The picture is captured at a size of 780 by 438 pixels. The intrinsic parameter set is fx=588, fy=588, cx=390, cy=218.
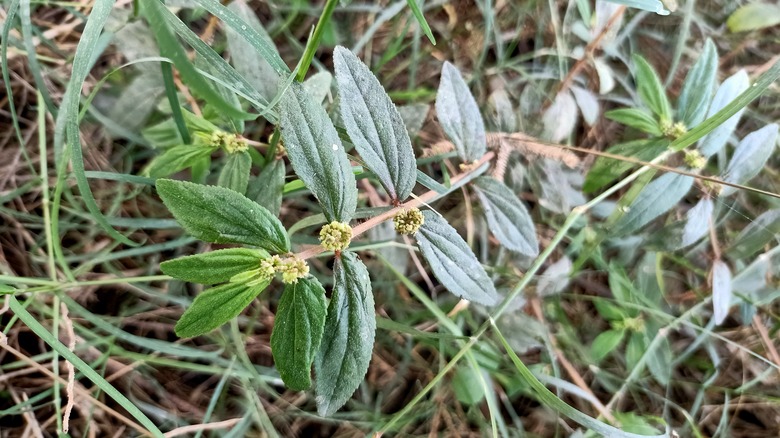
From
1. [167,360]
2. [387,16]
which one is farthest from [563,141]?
[167,360]

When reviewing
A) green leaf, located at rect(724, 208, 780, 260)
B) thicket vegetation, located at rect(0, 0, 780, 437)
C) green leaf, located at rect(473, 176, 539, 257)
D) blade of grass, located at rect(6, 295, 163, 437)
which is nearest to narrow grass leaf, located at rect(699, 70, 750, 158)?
thicket vegetation, located at rect(0, 0, 780, 437)

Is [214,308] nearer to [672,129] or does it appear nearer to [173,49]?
[173,49]

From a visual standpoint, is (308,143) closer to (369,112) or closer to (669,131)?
(369,112)

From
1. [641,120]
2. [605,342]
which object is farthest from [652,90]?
[605,342]

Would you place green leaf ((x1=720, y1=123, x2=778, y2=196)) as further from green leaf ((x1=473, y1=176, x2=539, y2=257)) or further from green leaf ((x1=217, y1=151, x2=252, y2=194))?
green leaf ((x1=217, y1=151, x2=252, y2=194))

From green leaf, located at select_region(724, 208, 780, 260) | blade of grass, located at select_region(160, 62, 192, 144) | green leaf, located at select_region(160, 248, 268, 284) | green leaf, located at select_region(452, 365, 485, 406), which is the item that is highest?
blade of grass, located at select_region(160, 62, 192, 144)

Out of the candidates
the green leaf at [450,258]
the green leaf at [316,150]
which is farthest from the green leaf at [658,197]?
the green leaf at [316,150]
